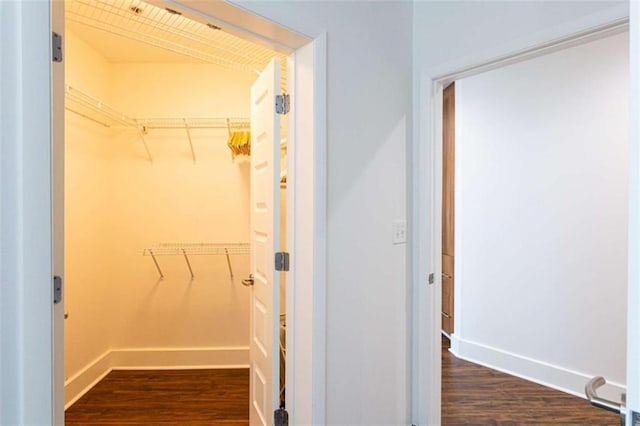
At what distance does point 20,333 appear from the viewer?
2.76 feet

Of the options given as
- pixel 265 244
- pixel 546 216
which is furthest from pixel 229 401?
pixel 546 216

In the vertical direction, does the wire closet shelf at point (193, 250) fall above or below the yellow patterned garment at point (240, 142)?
below

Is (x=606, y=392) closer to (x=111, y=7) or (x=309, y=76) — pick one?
(x=309, y=76)

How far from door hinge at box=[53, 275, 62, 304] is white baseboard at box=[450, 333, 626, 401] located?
3.17m

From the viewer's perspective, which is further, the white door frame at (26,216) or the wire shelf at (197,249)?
the wire shelf at (197,249)

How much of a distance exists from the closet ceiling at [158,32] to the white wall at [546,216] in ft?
6.86

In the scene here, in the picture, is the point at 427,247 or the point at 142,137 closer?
the point at 427,247

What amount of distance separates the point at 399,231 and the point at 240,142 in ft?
5.32

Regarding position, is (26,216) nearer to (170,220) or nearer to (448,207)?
(170,220)

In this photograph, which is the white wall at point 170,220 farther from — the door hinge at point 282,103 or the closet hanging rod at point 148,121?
the door hinge at point 282,103

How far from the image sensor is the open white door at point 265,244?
165cm

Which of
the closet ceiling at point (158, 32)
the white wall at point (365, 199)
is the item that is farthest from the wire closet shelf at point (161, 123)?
the white wall at point (365, 199)

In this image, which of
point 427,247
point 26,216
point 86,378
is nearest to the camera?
point 26,216

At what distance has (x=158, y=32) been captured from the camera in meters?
2.07
